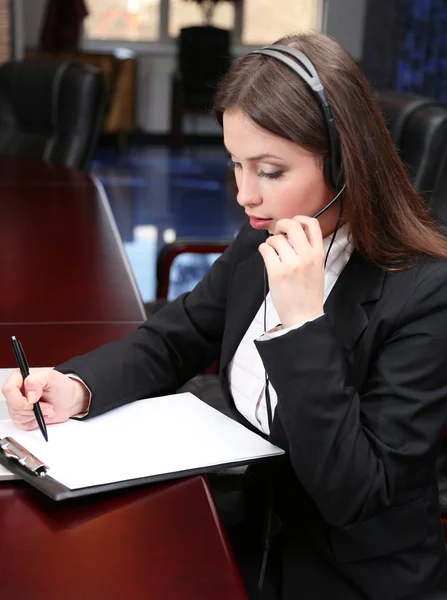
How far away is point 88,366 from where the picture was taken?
1.17 metres

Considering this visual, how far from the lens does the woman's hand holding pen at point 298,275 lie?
0.95 metres

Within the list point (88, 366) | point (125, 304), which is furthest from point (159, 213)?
point (88, 366)

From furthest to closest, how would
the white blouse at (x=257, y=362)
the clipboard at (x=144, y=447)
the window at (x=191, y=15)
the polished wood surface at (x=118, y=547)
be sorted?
1. the window at (x=191, y=15)
2. the white blouse at (x=257, y=362)
3. the clipboard at (x=144, y=447)
4. the polished wood surface at (x=118, y=547)

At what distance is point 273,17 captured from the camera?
932cm

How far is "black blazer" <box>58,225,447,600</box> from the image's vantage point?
0.94 m

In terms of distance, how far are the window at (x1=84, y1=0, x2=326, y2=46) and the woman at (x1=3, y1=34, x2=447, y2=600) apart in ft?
27.0

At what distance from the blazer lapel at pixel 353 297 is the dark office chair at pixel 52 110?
235 centimetres

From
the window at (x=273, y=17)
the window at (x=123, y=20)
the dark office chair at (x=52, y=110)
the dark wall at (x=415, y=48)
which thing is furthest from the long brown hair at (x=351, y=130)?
the window at (x=273, y=17)

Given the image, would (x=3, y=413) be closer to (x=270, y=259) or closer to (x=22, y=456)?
(x=22, y=456)

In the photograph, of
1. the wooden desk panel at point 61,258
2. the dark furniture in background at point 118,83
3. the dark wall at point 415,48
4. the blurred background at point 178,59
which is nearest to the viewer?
the wooden desk panel at point 61,258

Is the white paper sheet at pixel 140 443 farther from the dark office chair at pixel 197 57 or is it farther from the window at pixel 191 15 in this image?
the window at pixel 191 15

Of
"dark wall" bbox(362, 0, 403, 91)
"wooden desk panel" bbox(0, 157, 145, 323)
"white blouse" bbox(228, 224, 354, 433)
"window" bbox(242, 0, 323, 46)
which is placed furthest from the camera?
"window" bbox(242, 0, 323, 46)

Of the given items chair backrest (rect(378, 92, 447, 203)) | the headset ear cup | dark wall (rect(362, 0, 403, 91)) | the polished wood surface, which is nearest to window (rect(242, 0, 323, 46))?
dark wall (rect(362, 0, 403, 91))

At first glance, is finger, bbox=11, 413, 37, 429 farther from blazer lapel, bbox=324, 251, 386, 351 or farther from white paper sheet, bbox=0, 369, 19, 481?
blazer lapel, bbox=324, 251, 386, 351
